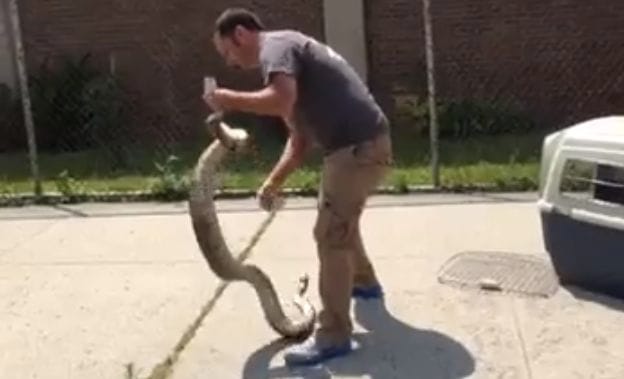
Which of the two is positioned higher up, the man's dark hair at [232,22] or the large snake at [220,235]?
the man's dark hair at [232,22]

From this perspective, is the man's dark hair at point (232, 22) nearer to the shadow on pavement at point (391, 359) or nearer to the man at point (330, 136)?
the man at point (330, 136)

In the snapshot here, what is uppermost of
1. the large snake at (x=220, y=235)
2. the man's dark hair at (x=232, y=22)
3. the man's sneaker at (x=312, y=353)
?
the man's dark hair at (x=232, y=22)

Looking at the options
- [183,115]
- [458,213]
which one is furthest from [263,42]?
[183,115]

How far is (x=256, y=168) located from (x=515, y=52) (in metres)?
4.01

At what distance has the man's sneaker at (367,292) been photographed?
536 cm

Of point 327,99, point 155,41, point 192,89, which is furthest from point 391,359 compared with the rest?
point 155,41

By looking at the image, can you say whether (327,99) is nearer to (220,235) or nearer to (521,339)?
(220,235)

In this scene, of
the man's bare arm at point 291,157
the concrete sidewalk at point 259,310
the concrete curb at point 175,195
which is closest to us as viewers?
the concrete sidewalk at point 259,310

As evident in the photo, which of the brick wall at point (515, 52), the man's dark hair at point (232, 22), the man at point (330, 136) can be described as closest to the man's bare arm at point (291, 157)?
the man at point (330, 136)

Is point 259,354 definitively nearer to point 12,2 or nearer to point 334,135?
point 334,135

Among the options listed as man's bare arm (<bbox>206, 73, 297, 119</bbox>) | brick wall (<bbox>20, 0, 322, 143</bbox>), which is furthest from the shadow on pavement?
brick wall (<bbox>20, 0, 322, 143</bbox>)

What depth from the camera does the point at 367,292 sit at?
5.37 m

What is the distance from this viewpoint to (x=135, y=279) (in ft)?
19.8

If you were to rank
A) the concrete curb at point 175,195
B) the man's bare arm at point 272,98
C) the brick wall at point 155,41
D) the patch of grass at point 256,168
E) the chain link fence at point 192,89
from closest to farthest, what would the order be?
the man's bare arm at point 272,98 < the concrete curb at point 175,195 < the patch of grass at point 256,168 < the chain link fence at point 192,89 < the brick wall at point 155,41
